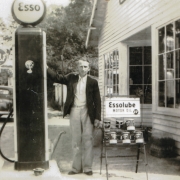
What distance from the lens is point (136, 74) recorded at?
5.12 metres

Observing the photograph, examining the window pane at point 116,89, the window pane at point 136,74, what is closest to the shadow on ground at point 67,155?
the window pane at point 116,89

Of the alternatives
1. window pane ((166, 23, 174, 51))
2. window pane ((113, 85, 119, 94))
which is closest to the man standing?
window pane ((113, 85, 119, 94))

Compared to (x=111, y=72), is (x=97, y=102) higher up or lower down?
lower down

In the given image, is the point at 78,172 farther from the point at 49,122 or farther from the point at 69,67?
the point at 69,67

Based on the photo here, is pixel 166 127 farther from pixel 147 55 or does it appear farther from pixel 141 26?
pixel 141 26

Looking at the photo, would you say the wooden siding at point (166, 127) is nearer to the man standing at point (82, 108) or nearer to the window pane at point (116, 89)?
the window pane at point (116, 89)

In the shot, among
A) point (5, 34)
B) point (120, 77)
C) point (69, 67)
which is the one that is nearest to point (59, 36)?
point (69, 67)

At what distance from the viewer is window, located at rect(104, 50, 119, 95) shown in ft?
16.0

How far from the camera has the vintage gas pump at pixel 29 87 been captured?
4.15 meters

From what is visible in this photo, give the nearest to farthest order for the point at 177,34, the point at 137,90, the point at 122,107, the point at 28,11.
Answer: the point at 28,11
the point at 122,107
the point at 177,34
the point at 137,90

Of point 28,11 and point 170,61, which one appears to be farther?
point 170,61

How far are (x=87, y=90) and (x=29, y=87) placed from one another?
78 centimetres

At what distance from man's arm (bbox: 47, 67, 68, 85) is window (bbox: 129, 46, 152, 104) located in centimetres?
102

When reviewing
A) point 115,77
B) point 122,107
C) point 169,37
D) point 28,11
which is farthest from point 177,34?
point 28,11
